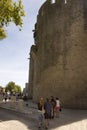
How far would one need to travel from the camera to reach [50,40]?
92.8 ft

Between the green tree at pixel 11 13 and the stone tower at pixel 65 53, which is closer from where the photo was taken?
the green tree at pixel 11 13

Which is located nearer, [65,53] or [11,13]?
[11,13]

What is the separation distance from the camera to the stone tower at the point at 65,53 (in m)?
25.5

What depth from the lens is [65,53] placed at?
1045 inches

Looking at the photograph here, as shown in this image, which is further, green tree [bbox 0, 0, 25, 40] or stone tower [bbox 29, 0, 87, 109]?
stone tower [bbox 29, 0, 87, 109]

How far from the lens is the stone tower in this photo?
2550 centimetres

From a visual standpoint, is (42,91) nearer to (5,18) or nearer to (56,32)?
(56,32)

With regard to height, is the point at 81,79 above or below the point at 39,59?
below

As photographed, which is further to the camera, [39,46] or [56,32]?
[39,46]

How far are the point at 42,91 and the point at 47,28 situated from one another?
5347mm

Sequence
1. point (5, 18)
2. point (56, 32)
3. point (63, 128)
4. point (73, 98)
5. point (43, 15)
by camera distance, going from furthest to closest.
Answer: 1. point (43, 15)
2. point (56, 32)
3. point (73, 98)
4. point (63, 128)
5. point (5, 18)

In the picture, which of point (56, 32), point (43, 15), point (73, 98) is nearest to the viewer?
point (73, 98)

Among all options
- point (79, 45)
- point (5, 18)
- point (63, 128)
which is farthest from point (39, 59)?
point (5, 18)

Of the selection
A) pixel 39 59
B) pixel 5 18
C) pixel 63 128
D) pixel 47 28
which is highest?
pixel 47 28
